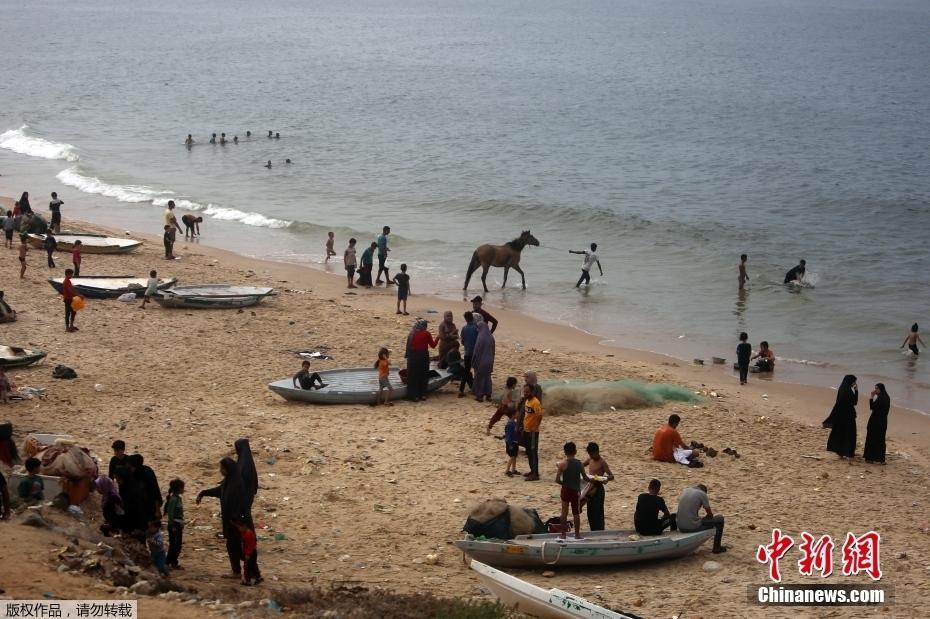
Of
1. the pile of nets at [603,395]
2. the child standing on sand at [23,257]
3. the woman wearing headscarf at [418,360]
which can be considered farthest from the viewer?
the child standing on sand at [23,257]

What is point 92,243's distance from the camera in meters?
28.5

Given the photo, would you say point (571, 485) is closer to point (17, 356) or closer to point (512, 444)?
point (512, 444)

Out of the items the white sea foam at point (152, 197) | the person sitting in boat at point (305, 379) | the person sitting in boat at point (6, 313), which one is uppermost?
the white sea foam at point (152, 197)

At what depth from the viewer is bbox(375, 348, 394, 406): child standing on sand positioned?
17203mm

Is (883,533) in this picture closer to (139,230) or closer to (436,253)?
(436,253)

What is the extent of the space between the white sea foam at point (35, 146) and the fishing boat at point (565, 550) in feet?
146

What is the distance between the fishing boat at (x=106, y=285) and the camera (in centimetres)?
2325

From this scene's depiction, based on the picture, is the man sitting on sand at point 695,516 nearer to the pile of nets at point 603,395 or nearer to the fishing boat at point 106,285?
the pile of nets at point 603,395

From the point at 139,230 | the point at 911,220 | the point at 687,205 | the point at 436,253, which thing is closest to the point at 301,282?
the point at 436,253

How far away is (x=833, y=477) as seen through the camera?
15.7m

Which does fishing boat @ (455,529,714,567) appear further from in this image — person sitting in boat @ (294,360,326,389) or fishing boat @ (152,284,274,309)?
→ fishing boat @ (152,284,274,309)

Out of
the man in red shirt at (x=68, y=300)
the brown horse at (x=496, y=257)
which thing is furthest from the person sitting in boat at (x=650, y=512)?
the brown horse at (x=496, y=257)

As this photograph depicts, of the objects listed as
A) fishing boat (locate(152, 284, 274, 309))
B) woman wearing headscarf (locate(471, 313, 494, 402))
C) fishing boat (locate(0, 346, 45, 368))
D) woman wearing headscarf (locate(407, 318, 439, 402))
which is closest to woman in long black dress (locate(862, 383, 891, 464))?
woman wearing headscarf (locate(471, 313, 494, 402))

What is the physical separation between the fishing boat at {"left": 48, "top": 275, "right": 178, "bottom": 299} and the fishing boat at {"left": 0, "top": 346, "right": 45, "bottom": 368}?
176 inches
